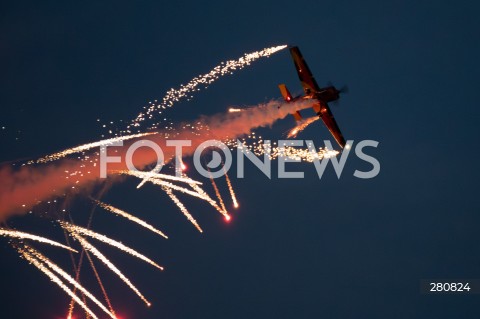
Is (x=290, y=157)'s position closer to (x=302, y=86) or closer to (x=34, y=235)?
(x=302, y=86)

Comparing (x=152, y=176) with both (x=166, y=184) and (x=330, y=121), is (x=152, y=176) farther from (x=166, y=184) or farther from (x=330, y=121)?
(x=330, y=121)

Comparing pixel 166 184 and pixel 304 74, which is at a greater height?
pixel 304 74

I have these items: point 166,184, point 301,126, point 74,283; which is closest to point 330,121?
point 301,126

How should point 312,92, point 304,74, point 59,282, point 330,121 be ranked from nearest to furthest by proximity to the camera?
point 59,282 < point 312,92 < point 304,74 < point 330,121

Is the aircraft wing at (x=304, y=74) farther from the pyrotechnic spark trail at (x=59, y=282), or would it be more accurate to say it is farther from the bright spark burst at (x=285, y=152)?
the pyrotechnic spark trail at (x=59, y=282)

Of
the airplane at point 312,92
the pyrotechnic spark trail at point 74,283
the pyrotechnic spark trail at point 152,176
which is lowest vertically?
the pyrotechnic spark trail at point 74,283

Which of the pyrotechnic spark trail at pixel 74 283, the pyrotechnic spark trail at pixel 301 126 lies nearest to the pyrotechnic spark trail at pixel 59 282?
the pyrotechnic spark trail at pixel 74 283

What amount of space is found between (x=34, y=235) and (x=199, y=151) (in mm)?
10691

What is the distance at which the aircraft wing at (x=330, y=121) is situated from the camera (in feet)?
148

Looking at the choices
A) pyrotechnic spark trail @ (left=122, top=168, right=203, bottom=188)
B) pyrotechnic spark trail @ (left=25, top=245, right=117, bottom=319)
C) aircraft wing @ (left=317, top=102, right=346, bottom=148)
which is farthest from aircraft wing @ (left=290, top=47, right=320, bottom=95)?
pyrotechnic spark trail @ (left=25, top=245, right=117, bottom=319)

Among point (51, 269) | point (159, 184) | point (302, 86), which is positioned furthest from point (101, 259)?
point (302, 86)

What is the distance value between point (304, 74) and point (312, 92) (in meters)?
1.92

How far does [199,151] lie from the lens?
40.8m

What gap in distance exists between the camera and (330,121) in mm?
47312
